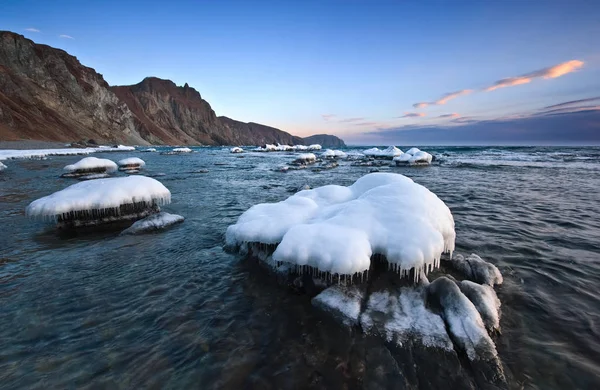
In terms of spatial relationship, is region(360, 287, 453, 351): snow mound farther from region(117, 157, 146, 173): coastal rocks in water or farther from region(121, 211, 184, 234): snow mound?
region(117, 157, 146, 173): coastal rocks in water

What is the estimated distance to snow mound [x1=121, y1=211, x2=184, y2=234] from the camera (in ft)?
32.0

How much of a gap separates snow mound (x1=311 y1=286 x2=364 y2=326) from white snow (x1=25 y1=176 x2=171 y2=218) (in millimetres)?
8556

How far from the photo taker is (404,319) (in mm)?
4773

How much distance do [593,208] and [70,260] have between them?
20.8 meters

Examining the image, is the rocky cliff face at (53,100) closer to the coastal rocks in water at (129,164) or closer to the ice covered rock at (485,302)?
the coastal rocks in water at (129,164)

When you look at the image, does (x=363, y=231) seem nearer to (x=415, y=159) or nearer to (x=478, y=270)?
(x=478, y=270)

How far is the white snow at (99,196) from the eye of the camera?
916cm

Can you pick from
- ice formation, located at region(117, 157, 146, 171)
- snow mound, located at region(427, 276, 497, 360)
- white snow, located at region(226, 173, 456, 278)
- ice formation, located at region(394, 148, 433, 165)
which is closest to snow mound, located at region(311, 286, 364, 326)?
white snow, located at region(226, 173, 456, 278)

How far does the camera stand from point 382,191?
719 cm

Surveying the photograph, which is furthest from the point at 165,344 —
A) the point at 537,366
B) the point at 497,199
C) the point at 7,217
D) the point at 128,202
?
the point at 497,199

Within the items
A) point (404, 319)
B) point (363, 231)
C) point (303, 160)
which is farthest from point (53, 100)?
point (404, 319)

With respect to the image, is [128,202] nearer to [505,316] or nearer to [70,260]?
[70,260]

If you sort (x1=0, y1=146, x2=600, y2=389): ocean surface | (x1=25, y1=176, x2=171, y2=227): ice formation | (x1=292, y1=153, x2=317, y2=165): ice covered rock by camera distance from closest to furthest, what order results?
(x1=0, y1=146, x2=600, y2=389): ocean surface, (x1=25, y1=176, x2=171, y2=227): ice formation, (x1=292, y1=153, x2=317, y2=165): ice covered rock

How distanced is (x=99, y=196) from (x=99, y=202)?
0.81 feet
